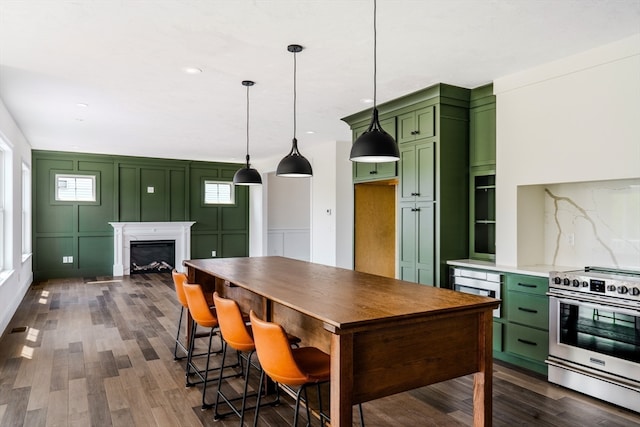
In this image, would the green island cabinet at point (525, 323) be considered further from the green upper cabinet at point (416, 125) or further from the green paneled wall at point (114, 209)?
the green paneled wall at point (114, 209)

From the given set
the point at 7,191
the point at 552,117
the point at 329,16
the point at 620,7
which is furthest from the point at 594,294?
the point at 7,191

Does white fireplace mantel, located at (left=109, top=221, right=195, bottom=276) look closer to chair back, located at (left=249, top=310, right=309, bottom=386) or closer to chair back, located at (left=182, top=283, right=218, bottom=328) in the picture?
chair back, located at (left=182, top=283, right=218, bottom=328)

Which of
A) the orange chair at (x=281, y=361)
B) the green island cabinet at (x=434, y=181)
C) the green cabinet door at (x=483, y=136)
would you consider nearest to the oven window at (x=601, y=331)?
the green island cabinet at (x=434, y=181)

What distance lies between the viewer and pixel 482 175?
177 inches

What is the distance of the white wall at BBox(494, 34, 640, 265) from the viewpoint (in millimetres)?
3213

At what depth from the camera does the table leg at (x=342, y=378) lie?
182 centimetres

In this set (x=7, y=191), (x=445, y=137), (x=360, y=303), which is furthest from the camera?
(x=7, y=191)

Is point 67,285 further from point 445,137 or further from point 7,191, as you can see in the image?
point 445,137

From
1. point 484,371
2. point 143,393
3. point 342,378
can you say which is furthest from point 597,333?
point 143,393

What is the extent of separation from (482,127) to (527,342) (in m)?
2.13

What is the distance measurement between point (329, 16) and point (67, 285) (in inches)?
294

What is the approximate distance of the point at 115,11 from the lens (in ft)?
8.95

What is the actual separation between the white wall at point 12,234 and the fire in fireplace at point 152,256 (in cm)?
281

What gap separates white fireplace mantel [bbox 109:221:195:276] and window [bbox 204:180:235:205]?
0.79 meters
